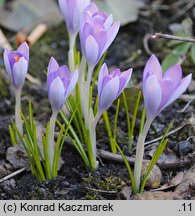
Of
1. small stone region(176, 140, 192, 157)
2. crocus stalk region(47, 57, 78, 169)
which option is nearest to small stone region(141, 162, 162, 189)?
small stone region(176, 140, 192, 157)

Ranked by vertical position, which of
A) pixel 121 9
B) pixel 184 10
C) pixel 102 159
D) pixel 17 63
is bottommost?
pixel 184 10

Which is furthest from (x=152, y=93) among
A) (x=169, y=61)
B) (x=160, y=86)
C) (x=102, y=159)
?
(x=169, y=61)

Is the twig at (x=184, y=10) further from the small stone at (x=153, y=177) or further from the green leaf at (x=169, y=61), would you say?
the small stone at (x=153, y=177)

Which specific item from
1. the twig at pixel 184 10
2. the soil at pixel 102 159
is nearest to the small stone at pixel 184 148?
the soil at pixel 102 159

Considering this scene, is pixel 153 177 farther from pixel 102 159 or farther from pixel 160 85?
pixel 160 85

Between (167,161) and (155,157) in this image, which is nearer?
(155,157)

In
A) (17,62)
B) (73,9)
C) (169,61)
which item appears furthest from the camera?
→ (169,61)

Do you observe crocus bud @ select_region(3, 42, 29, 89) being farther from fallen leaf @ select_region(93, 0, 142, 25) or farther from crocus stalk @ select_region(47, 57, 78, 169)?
fallen leaf @ select_region(93, 0, 142, 25)
